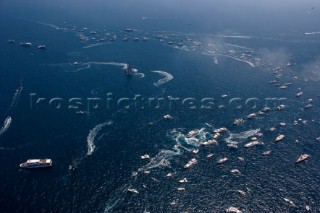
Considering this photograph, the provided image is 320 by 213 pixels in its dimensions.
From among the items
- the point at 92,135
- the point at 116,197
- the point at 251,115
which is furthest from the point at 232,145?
the point at 92,135

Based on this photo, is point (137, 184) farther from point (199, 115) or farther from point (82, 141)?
point (199, 115)

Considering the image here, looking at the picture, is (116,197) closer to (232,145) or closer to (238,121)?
(232,145)

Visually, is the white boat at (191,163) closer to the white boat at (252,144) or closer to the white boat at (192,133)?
the white boat at (192,133)

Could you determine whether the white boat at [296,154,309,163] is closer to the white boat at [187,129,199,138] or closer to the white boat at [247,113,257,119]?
the white boat at [247,113,257,119]

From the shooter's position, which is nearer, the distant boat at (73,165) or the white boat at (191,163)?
the distant boat at (73,165)

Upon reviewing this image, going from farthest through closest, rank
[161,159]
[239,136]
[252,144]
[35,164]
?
[239,136]
[252,144]
[161,159]
[35,164]

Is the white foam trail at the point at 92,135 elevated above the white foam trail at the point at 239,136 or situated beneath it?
situated beneath

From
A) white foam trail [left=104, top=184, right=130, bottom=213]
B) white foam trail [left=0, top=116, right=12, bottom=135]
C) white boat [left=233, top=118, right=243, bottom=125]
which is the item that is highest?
white boat [left=233, top=118, right=243, bottom=125]

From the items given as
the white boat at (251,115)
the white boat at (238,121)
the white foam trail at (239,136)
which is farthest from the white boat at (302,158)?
the white boat at (251,115)

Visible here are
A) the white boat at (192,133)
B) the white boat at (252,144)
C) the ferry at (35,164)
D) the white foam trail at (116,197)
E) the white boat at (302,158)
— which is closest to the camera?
the white foam trail at (116,197)

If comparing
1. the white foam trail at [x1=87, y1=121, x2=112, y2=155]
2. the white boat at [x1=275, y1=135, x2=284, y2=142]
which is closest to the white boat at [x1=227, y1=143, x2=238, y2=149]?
the white boat at [x1=275, y1=135, x2=284, y2=142]

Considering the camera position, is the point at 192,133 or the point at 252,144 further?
the point at 192,133

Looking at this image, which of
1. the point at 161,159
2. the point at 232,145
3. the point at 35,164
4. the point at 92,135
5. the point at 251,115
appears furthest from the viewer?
the point at 251,115
